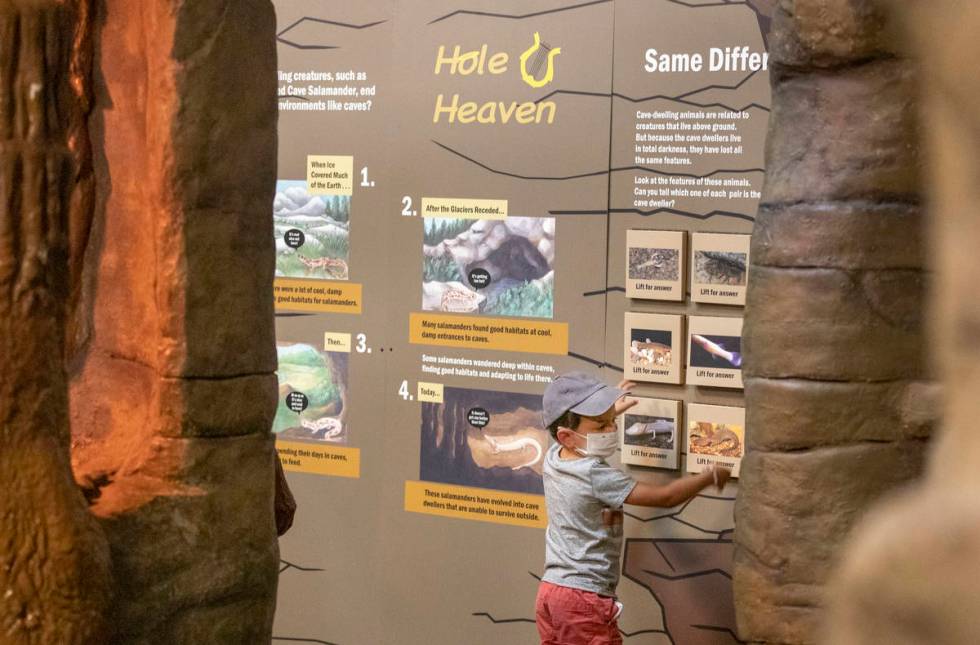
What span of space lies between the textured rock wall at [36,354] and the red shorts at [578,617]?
7.39ft

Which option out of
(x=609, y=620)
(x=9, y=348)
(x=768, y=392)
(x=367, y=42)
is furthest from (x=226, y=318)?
(x=367, y=42)

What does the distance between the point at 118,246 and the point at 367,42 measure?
2800 mm

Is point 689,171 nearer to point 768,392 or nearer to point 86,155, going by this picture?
point 768,392

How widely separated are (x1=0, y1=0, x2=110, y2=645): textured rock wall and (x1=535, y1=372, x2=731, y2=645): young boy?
7.38ft

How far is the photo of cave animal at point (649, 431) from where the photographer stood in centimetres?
461

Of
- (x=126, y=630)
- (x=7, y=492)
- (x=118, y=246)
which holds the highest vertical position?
(x=118, y=246)

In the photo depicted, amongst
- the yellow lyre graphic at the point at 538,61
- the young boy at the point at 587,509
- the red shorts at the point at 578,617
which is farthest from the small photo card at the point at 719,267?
the red shorts at the point at 578,617

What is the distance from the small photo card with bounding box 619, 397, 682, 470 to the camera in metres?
4.60

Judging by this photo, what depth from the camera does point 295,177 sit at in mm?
5426

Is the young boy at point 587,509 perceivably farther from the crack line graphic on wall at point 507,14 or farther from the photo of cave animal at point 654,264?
the crack line graphic on wall at point 507,14

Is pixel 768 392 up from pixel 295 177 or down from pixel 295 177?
down

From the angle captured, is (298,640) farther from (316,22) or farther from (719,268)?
(316,22)
